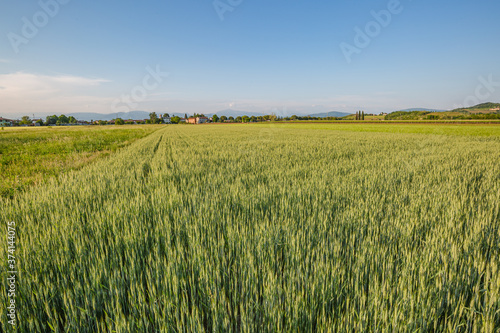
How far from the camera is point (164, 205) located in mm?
3236

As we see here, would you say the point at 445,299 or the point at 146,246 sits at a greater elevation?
the point at 146,246

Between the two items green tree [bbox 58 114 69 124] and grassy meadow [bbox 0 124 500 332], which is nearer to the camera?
grassy meadow [bbox 0 124 500 332]

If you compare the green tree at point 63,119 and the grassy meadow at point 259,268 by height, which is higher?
the green tree at point 63,119

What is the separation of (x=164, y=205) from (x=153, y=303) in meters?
2.01

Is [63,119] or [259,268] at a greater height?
[63,119]

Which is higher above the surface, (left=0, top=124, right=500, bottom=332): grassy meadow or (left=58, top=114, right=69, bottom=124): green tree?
(left=58, top=114, right=69, bottom=124): green tree

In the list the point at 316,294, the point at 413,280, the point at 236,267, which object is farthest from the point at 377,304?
the point at 236,267

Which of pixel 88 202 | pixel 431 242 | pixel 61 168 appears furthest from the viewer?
pixel 61 168

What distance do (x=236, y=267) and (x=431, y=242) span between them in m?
1.92

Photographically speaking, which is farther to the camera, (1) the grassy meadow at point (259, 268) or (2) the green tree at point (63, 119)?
(2) the green tree at point (63, 119)

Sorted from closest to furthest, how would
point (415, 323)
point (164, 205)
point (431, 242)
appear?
point (415, 323), point (431, 242), point (164, 205)

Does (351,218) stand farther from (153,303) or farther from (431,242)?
(153,303)

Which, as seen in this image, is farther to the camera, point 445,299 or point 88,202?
point 88,202

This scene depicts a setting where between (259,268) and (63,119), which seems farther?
(63,119)
